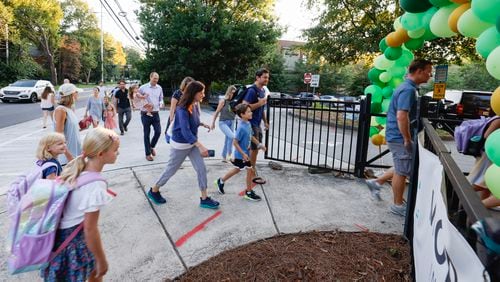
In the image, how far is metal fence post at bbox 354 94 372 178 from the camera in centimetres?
Result: 520

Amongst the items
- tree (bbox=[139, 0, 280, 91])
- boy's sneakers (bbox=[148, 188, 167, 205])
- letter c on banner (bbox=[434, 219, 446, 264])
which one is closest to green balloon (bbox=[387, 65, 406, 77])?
boy's sneakers (bbox=[148, 188, 167, 205])

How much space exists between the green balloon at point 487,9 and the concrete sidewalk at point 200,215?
2.27m

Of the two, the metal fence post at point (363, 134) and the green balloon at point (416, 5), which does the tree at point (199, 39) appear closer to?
the metal fence post at point (363, 134)

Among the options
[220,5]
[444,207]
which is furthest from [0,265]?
[220,5]

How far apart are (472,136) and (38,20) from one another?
156 ft

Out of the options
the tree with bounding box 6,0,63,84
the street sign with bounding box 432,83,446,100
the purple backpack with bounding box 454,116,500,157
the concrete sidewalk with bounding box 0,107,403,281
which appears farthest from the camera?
the tree with bounding box 6,0,63,84

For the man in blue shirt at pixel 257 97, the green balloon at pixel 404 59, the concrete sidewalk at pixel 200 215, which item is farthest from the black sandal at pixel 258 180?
the green balloon at pixel 404 59

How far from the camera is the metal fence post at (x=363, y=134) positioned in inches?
205

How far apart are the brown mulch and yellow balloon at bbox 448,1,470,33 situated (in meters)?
2.22

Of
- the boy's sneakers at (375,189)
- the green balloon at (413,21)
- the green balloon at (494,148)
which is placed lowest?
the boy's sneakers at (375,189)

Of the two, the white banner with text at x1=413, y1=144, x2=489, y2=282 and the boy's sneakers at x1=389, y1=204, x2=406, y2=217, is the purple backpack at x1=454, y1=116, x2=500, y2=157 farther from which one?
the white banner with text at x1=413, y1=144, x2=489, y2=282

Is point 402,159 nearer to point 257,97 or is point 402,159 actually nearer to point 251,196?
point 251,196

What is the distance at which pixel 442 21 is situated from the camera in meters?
3.60

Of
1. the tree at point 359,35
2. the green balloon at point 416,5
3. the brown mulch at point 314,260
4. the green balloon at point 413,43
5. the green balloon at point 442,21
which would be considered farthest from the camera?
the tree at point 359,35
